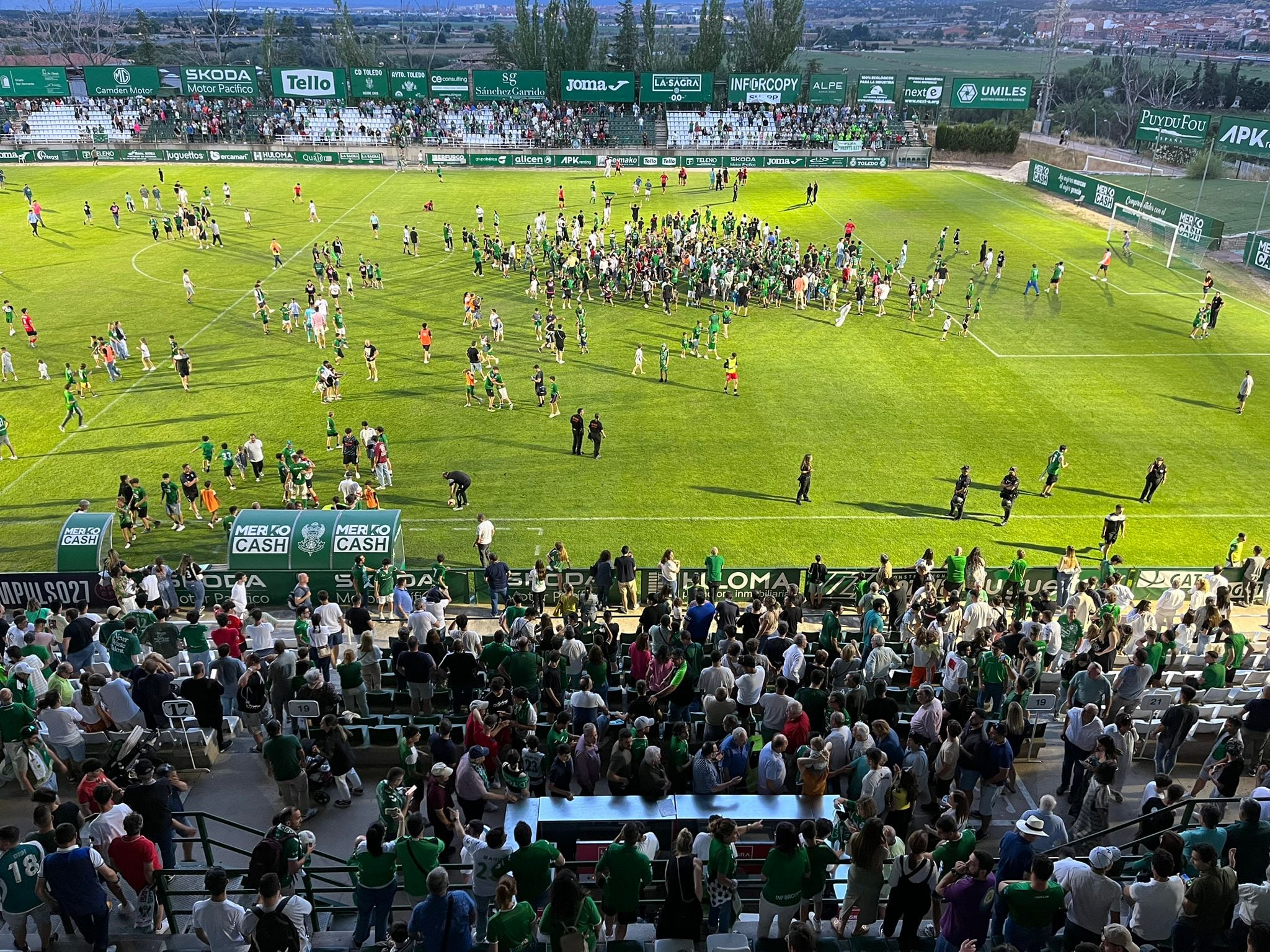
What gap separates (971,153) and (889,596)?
65.7 metres

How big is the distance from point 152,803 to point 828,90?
77832mm

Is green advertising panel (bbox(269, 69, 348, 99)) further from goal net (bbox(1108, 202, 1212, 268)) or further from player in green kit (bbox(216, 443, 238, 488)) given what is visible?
player in green kit (bbox(216, 443, 238, 488))

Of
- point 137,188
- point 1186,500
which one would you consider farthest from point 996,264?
point 137,188

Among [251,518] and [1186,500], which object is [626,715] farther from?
[1186,500]

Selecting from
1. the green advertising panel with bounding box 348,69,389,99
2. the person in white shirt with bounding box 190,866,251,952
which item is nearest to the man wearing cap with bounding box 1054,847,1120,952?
the person in white shirt with bounding box 190,866,251,952

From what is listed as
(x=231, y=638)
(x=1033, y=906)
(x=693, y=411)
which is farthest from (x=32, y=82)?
(x=1033, y=906)

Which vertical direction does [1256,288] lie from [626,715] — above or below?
above

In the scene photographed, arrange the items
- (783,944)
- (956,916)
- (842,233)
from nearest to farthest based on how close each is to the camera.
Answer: (956,916)
(783,944)
(842,233)

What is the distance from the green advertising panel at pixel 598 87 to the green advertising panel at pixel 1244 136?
4277cm

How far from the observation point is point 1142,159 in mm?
70500

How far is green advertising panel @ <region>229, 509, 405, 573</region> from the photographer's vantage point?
1952 cm

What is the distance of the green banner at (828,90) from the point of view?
76.2 m

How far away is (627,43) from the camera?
291ft

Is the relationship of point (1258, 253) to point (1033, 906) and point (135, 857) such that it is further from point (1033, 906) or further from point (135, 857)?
point (135, 857)
